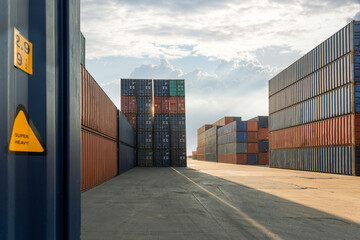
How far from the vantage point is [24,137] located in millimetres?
1538

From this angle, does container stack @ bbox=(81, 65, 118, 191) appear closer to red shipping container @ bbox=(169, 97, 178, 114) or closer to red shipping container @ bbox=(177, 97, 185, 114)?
red shipping container @ bbox=(169, 97, 178, 114)

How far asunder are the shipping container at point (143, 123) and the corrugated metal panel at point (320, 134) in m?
16.4

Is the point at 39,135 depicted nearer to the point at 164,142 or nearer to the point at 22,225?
the point at 22,225

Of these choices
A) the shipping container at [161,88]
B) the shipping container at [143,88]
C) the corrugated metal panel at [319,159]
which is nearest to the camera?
the corrugated metal panel at [319,159]

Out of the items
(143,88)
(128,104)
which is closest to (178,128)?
(143,88)

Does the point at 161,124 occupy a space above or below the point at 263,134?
above

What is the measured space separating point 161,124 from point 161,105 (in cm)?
252

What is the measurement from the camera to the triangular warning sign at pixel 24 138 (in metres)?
1.45

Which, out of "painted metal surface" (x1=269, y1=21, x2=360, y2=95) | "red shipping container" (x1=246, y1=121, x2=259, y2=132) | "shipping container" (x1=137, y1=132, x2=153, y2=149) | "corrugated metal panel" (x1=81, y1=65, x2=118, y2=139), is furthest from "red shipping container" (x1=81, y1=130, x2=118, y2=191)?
"red shipping container" (x1=246, y1=121, x2=259, y2=132)

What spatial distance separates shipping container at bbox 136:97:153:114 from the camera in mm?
36594

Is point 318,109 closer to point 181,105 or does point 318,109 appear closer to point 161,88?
point 181,105

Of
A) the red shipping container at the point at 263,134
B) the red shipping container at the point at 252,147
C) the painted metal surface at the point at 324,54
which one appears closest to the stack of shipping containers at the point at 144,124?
the painted metal surface at the point at 324,54

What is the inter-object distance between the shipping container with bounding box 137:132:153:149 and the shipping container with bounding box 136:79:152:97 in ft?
16.9

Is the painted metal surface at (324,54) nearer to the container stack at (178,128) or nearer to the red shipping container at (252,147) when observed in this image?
the container stack at (178,128)
